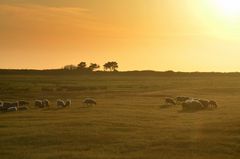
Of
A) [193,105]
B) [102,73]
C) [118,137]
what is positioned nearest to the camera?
[118,137]

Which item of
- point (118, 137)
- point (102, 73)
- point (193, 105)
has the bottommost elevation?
point (118, 137)

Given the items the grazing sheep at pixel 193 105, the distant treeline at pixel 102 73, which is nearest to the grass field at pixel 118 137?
the grazing sheep at pixel 193 105

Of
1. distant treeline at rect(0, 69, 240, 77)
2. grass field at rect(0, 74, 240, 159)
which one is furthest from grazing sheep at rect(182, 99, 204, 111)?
distant treeline at rect(0, 69, 240, 77)

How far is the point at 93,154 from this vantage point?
25578mm

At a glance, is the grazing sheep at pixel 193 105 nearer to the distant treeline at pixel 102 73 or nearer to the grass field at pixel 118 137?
the grass field at pixel 118 137

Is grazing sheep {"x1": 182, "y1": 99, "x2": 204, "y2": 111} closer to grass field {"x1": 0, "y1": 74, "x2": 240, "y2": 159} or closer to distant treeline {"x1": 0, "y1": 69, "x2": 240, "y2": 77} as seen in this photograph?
grass field {"x1": 0, "y1": 74, "x2": 240, "y2": 159}

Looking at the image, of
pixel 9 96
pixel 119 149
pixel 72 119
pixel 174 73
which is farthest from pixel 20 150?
pixel 174 73

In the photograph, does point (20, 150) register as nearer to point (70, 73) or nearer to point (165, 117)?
point (165, 117)

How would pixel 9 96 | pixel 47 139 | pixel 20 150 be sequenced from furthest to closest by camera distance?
pixel 9 96 < pixel 47 139 < pixel 20 150

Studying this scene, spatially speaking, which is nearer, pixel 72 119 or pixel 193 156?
pixel 193 156

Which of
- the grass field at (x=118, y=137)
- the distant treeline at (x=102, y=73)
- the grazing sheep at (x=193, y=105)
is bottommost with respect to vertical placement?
the grass field at (x=118, y=137)

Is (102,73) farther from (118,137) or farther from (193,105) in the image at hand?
(118,137)

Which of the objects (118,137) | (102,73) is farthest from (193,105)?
(102,73)

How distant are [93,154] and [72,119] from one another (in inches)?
590
